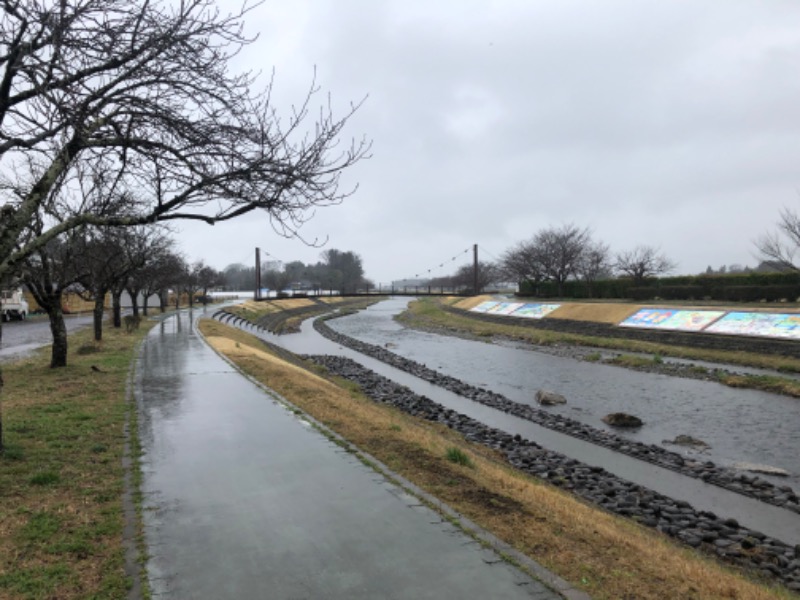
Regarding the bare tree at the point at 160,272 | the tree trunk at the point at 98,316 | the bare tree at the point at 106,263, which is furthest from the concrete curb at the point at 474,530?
the bare tree at the point at 160,272

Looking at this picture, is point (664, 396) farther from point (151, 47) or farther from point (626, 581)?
point (151, 47)

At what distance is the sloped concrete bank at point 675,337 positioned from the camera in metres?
19.2

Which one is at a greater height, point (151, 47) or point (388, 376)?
point (151, 47)

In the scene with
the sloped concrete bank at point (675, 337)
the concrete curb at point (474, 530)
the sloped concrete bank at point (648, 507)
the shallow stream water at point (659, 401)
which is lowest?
the shallow stream water at point (659, 401)

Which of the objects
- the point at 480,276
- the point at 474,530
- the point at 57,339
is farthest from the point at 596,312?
the point at 480,276

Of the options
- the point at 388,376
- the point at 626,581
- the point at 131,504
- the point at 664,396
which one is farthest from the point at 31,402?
the point at 664,396

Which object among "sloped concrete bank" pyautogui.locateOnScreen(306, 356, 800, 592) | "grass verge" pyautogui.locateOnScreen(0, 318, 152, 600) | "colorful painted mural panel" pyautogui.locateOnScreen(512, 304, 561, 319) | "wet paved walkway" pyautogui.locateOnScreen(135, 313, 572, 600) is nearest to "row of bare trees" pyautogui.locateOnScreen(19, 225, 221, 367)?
"grass verge" pyautogui.locateOnScreen(0, 318, 152, 600)

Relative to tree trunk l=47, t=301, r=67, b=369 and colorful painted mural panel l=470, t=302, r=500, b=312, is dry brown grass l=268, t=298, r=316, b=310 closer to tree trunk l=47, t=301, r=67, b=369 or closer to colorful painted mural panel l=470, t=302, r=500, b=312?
colorful painted mural panel l=470, t=302, r=500, b=312

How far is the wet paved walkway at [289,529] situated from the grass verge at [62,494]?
32cm

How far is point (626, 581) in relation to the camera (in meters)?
3.79

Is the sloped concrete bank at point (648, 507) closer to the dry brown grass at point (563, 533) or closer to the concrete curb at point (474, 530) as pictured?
the dry brown grass at point (563, 533)

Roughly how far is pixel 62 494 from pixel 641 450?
376 inches

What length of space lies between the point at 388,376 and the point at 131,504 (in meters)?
15.8

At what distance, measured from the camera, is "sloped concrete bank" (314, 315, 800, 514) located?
8.23 m
